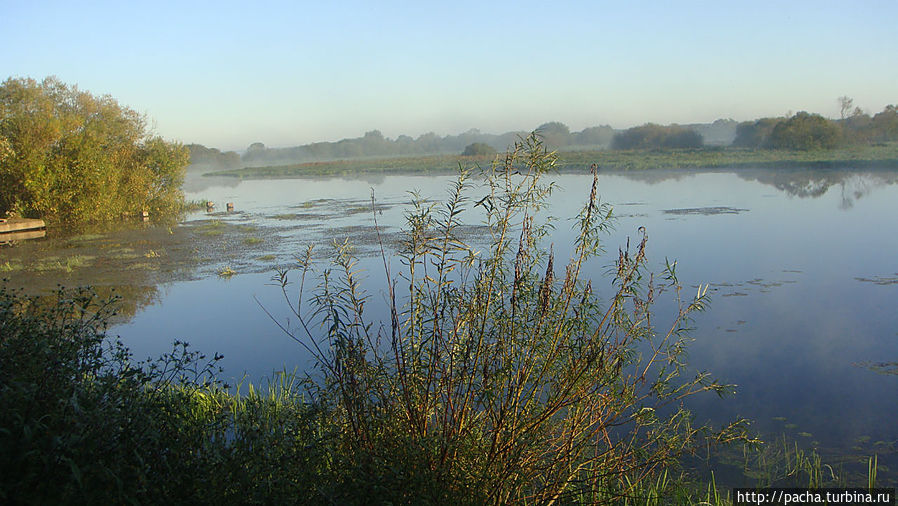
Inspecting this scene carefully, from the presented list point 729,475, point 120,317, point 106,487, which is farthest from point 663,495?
point 120,317

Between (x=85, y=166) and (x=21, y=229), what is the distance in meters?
2.76

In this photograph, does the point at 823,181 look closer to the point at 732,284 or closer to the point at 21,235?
the point at 732,284

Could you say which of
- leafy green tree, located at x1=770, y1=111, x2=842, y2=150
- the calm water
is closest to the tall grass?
the calm water

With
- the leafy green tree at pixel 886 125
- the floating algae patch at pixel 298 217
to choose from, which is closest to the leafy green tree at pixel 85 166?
the floating algae patch at pixel 298 217

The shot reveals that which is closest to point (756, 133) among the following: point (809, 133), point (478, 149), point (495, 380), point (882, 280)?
point (809, 133)

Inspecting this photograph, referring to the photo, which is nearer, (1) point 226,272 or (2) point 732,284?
(2) point 732,284

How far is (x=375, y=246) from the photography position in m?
14.9

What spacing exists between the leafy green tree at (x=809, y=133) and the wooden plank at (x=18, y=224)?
46.4 metres

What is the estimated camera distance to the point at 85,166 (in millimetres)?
20406

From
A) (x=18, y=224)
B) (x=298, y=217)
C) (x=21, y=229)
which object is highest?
(x=18, y=224)

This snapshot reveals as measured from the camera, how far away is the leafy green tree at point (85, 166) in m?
19.7

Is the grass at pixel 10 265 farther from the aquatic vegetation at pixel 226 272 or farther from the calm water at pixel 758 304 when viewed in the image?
the aquatic vegetation at pixel 226 272

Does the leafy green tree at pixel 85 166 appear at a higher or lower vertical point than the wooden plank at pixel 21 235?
higher

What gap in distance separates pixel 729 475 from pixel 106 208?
22.0 meters
